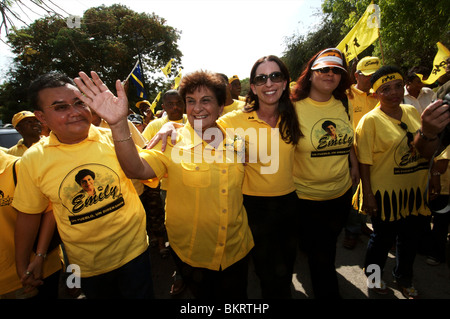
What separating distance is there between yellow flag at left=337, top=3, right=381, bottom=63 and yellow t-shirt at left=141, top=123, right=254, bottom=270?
3.55 meters

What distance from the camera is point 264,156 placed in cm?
205

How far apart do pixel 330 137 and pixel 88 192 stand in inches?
80.4

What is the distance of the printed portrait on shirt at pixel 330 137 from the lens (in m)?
2.13

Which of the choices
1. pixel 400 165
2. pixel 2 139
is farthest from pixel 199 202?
pixel 2 139

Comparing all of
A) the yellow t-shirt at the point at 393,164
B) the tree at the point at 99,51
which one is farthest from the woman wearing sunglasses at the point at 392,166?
the tree at the point at 99,51

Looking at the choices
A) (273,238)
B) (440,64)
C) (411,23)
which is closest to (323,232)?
(273,238)

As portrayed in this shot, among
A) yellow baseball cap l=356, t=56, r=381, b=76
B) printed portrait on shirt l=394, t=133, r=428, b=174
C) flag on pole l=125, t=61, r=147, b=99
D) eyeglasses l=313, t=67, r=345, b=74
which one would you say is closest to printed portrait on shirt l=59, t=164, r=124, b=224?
eyeglasses l=313, t=67, r=345, b=74

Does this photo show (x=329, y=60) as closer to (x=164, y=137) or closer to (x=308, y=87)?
(x=308, y=87)

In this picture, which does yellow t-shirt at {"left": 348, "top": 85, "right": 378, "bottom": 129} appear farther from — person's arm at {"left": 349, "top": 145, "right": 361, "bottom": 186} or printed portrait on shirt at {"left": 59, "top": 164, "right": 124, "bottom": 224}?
printed portrait on shirt at {"left": 59, "top": 164, "right": 124, "bottom": 224}

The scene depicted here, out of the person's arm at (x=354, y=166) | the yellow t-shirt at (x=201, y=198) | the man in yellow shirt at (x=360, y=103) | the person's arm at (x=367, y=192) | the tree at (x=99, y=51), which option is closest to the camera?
the yellow t-shirt at (x=201, y=198)

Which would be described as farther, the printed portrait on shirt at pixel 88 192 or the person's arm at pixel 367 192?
the person's arm at pixel 367 192

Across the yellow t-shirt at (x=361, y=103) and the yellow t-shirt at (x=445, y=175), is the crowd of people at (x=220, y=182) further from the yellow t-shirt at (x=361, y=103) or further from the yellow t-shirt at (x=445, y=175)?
the yellow t-shirt at (x=361, y=103)

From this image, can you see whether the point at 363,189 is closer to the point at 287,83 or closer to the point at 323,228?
the point at 323,228

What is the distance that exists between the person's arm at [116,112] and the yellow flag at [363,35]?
4027 mm
